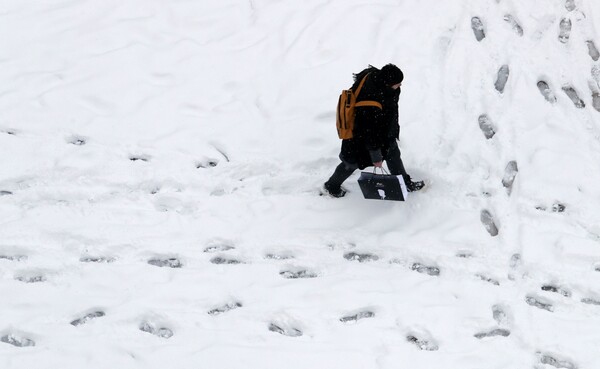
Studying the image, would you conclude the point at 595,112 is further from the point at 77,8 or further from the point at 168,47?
the point at 77,8

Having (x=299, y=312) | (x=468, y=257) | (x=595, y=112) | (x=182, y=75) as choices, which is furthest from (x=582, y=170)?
(x=182, y=75)

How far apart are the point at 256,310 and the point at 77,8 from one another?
500 centimetres

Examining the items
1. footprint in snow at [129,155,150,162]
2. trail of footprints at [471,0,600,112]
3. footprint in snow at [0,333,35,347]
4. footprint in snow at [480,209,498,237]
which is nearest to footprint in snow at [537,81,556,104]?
trail of footprints at [471,0,600,112]

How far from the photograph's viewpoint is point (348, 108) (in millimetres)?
5867

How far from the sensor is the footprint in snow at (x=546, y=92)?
727 centimetres

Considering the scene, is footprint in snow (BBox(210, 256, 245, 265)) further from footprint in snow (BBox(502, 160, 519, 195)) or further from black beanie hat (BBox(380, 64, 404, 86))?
footprint in snow (BBox(502, 160, 519, 195))

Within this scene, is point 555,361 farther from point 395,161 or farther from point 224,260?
point 224,260

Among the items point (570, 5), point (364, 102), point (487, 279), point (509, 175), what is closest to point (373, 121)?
point (364, 102)

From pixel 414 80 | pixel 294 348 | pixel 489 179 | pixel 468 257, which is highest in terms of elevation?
pixel 414 80

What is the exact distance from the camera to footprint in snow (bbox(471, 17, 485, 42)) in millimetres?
7888

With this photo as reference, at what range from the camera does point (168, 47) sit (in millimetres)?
8188

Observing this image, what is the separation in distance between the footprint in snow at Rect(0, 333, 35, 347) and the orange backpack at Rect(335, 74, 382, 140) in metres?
2.84

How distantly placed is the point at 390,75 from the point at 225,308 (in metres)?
2.18

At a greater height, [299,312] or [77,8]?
[77,8]
